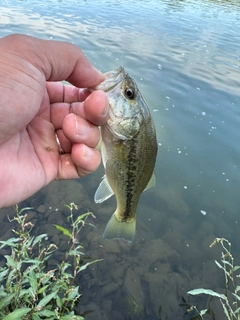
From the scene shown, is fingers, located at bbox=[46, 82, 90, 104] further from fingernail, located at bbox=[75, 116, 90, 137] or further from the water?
the water

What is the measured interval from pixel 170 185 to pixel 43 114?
384 cm

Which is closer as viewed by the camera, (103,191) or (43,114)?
(43,114)

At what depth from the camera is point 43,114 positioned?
2.66 metres

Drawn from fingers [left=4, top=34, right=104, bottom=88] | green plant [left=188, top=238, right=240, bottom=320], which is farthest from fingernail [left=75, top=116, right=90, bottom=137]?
green plant [left=188, top=238, right=240, bottom=320]

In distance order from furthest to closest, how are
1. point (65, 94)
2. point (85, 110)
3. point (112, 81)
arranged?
point (65, 94), point (112, 81), point (85, 110)

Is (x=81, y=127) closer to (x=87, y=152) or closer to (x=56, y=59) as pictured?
(x=87, y=152)

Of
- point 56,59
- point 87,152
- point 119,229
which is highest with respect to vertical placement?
point 56,59

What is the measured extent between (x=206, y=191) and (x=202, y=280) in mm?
1907

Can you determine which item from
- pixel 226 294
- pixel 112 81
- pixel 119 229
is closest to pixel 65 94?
pixel 112 81

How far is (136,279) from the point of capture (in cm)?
440

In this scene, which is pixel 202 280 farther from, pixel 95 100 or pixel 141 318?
pixel 95 100

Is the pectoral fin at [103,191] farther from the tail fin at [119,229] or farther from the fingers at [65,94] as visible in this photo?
the fingers at [65,94]

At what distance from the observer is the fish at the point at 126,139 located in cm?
248

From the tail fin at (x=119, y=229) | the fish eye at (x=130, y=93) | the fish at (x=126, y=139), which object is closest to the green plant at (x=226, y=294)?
the tail fin at (x=119, y=229)
